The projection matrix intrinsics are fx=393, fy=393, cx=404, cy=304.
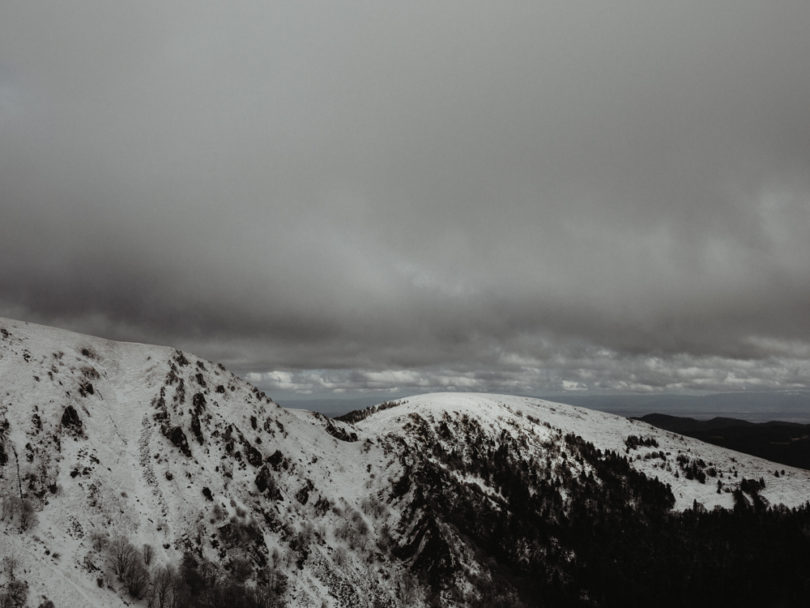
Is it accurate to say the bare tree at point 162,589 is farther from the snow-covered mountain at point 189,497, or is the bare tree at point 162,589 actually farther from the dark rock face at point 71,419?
the dark rock face at point 71,419

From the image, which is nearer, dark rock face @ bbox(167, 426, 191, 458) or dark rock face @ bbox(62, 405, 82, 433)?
dark rock face @ bbox(62, 405, 82, 433)

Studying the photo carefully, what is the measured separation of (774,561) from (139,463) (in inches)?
9840

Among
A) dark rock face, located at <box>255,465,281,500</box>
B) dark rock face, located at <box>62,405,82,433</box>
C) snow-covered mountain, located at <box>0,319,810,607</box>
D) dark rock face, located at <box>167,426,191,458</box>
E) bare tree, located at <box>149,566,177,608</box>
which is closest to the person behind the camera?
bare tree, located at <box>149,566,177,608</box>

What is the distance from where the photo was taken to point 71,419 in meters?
67.0

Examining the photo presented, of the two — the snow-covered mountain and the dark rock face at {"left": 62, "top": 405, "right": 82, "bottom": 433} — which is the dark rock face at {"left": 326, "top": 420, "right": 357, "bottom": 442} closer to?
the snow-covered mountain

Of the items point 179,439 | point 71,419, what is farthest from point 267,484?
point 71,419

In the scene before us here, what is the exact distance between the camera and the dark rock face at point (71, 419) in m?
66.1

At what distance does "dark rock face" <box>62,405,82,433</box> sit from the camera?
6612 cm

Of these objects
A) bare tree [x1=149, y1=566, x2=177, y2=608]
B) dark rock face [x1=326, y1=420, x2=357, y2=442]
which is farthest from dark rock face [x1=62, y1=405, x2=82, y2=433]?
dark rock face [x1=326, y1=420, x2=357, y2=442]

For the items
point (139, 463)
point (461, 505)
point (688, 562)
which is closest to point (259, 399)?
point (139, 463)

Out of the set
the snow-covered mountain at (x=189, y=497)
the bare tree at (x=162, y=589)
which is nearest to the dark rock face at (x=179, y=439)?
the snow-covered mountain at (x=189, y=497)

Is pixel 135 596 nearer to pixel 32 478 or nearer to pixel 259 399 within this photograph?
pixel 32 478

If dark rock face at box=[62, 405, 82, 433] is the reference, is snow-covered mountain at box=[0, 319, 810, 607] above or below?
below

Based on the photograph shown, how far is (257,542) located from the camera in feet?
239
